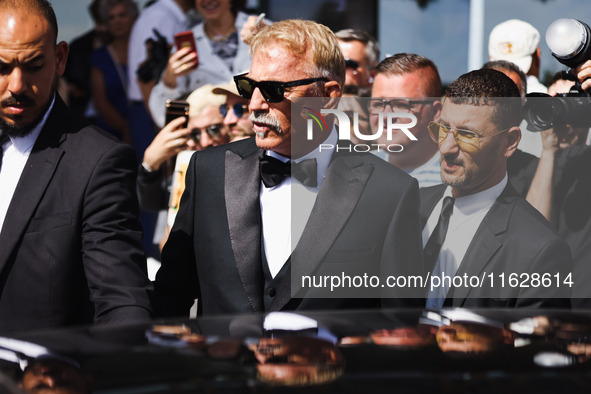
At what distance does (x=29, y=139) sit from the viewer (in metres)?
2.79

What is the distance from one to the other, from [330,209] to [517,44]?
91.7 inches

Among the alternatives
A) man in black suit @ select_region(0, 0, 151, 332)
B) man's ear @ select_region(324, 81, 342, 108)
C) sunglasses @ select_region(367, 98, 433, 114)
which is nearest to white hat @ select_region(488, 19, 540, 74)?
sunglasses @ select_region(367, 98, 433, 114)

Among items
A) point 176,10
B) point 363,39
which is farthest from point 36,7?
point 176,10

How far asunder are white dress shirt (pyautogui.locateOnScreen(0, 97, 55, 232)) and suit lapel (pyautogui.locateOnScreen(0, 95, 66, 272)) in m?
0.03

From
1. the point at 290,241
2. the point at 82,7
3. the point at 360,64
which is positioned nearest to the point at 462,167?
the point at 290,241

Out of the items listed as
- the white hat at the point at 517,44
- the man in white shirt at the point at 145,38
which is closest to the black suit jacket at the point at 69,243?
the white hat at the point at 517,44

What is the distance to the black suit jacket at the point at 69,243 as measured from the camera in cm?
258

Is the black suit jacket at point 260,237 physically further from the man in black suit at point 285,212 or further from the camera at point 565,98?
the camera at point 565,98

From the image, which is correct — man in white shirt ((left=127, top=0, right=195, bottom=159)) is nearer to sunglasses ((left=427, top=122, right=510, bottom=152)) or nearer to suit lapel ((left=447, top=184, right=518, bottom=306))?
sunglasses ((left=427, top=122, right=510, bottom=152))

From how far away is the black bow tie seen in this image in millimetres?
2879

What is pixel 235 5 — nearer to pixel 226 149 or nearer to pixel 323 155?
pixel 226 149

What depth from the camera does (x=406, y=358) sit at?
1.38 metres

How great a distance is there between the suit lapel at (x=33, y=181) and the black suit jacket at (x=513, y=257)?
131 centimetres

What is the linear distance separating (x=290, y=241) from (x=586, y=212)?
953 mm
